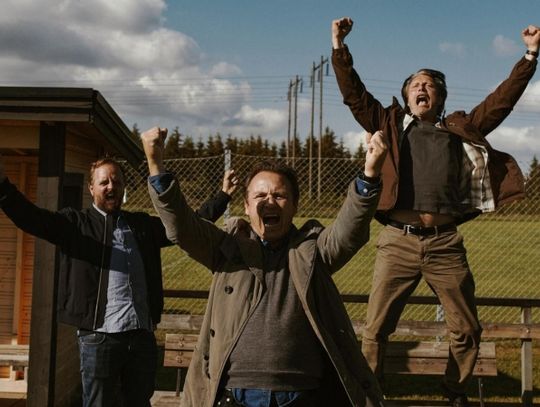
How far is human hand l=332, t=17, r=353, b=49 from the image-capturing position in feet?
13.6

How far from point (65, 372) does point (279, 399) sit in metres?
3.49

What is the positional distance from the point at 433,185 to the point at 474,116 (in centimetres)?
60

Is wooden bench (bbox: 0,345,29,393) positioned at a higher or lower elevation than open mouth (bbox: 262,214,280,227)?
lower

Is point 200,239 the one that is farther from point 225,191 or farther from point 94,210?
point 94,210

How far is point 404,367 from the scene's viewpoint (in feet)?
16.9

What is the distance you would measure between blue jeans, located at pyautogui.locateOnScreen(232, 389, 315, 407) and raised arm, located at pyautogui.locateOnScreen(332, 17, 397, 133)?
2191 mm

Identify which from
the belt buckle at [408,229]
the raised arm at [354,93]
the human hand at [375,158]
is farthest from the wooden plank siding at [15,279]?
the human hand at [375,158]

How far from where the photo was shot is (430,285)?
4336 mm

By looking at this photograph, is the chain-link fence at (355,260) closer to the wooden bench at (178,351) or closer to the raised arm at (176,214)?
the wooden bench at (178,351)

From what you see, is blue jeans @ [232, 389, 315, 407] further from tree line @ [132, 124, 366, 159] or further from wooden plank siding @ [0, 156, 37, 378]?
tree line @ [132, 124, 366, 159]

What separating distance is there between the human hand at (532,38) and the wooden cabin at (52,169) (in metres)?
2.76

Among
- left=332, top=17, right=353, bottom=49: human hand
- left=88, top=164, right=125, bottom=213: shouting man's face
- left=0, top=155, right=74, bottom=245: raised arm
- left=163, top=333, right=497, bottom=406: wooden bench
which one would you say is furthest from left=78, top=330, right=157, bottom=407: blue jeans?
left=332, top=17, right=353, bottom=49: human hand

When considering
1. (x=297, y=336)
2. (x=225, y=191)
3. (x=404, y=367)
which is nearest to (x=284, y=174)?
(x=297, y=336)

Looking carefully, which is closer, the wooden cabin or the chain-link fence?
the wooden cabin
